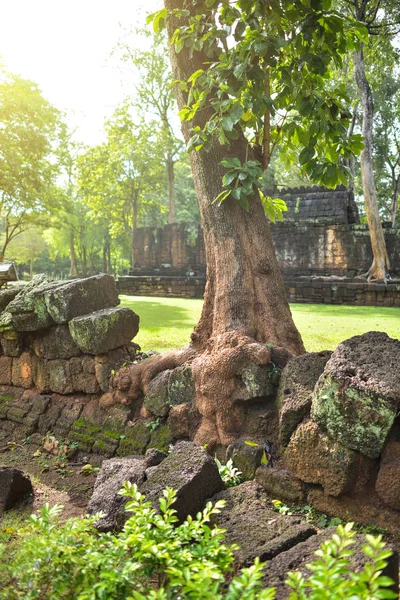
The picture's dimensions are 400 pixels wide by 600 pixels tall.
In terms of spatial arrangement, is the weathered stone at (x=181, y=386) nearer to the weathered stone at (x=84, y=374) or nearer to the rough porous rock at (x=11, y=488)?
the weathered stone at (x=84, y=374)

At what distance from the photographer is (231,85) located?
3.90m

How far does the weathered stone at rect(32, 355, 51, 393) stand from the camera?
5.88 metres

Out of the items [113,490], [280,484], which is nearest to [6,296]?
[113,490]

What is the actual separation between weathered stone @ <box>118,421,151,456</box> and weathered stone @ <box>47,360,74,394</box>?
44.6 inches

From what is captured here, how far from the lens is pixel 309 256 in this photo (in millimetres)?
19141

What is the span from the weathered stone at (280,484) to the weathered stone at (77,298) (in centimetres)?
288

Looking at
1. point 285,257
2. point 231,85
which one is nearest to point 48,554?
point 231,85

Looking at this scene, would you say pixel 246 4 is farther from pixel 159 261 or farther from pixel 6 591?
pixel 159 261

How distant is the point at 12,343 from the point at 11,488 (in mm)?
2613

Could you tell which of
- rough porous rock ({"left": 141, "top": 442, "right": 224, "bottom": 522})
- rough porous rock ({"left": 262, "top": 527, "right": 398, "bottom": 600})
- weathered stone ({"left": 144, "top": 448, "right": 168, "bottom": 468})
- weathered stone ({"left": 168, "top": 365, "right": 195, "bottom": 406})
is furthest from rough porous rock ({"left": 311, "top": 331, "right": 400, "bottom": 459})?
weathered stone ({"left": 168, "top": 365, "right": 195, "bottom": 406})

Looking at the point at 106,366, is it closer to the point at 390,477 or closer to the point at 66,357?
the point at 66,357

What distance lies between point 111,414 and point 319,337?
4060 mm

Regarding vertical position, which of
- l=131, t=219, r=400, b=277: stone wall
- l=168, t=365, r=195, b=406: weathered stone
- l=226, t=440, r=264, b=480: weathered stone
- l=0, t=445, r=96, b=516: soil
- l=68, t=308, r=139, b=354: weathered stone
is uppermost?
l=131, t=219, r=400, b=277: stone wall

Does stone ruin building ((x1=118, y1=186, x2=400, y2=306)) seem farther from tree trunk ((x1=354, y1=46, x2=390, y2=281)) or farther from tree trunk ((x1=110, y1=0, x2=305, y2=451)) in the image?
tree trunk ((x1=110, y1=0, x2=305, y2=451))
